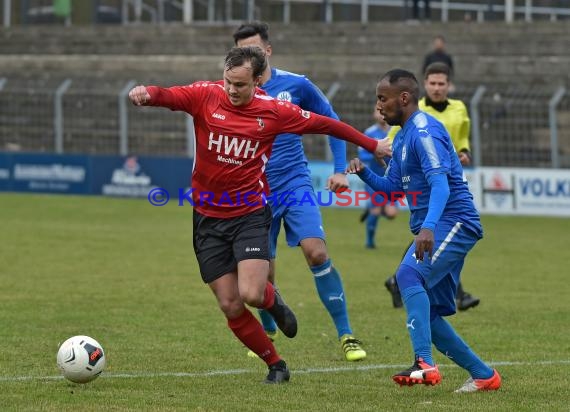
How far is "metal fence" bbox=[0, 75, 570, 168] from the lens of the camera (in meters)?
23.7

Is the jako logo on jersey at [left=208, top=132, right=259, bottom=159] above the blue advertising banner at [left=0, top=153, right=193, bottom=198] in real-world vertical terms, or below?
above

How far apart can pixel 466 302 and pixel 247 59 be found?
16.0 feet

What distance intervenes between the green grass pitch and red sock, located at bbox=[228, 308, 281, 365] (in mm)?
218

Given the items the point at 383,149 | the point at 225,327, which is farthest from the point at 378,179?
the point at 225,327

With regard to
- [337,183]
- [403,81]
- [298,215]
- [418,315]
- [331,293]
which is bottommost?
[331,293]

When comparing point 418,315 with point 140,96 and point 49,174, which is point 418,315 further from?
point 49,174

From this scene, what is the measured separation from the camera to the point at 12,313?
429 inches

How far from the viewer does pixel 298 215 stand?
9.04m

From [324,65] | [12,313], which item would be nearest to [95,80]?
[324,65]

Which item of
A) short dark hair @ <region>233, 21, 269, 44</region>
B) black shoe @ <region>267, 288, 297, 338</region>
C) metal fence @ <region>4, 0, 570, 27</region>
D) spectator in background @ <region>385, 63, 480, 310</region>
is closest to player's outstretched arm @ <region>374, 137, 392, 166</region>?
black shoe @ <region>267, 288, 297, 338</region>

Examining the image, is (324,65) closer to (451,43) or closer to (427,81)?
(451,43)

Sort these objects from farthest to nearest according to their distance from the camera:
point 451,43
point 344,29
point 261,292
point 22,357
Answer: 1. point 344,29
2. point 451,43
3. point 22,357
4. point 261,292

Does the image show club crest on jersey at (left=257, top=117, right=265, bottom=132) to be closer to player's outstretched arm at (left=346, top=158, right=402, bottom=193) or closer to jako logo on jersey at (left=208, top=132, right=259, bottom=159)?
jako logo on jersey at (left=208, top=132, right=259, bottom=159)

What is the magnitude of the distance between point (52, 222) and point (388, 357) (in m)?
13.5
